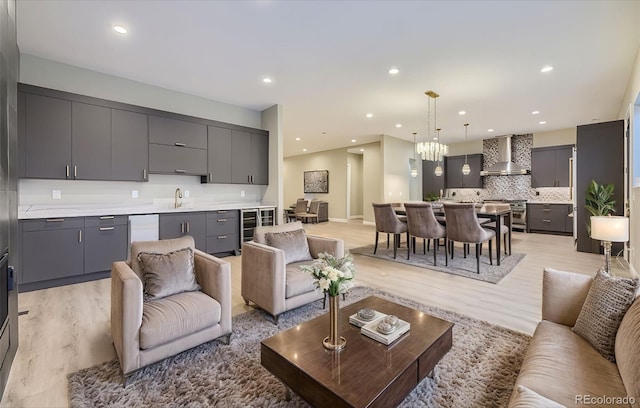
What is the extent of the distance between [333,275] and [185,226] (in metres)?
3.69

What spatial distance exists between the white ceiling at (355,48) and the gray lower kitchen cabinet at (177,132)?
59 centimetres

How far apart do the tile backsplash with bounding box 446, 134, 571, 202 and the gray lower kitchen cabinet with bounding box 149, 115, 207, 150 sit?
8.56 metres

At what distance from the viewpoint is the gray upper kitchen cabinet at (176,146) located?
4.42 meters

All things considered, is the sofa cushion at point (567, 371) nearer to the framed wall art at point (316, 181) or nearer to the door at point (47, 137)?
the door at point (47, 137)

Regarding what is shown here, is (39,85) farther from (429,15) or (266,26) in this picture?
(429,15)

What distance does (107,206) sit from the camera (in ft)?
13.6

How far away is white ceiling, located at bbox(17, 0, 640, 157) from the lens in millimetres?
2701

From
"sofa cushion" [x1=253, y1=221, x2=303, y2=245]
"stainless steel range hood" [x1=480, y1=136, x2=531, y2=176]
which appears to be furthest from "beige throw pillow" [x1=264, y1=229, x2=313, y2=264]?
"stainless steel range hood" [x1=480, y1=136, x2=531, y2=176]

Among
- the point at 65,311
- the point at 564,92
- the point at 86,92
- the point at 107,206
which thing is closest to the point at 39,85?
the point at 86,92

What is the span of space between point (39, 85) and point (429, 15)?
15.8ft

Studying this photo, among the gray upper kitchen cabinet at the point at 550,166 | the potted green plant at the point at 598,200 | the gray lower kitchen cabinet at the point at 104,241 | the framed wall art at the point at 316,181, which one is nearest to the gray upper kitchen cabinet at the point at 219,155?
the gray lower kitchen cabinet at the point at 104,241

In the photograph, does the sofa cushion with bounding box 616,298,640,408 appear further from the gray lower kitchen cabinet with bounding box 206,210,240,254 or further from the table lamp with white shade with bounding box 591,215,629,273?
the gray lower kitchen cabinet with bounding box 206,210,240,254

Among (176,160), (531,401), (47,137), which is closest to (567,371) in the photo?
(531,401)

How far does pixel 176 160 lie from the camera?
466cm
